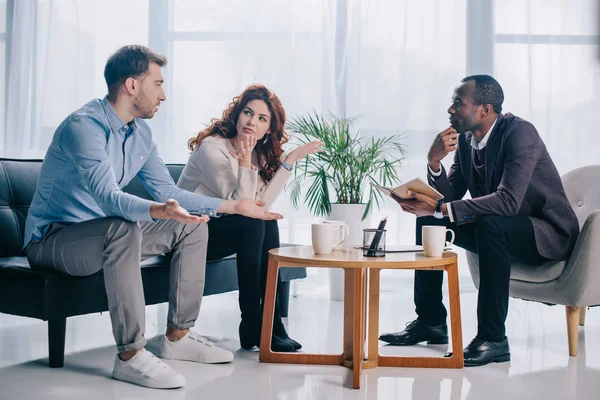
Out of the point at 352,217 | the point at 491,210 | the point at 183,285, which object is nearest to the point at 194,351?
the point at 183,285

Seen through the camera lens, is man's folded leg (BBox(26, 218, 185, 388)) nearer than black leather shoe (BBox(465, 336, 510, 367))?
Yes

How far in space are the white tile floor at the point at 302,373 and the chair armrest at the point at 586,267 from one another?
0.80ft

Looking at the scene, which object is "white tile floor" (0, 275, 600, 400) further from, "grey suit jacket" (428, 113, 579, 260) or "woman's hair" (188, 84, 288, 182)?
"woman's hair" (188, 84, 288, 182)

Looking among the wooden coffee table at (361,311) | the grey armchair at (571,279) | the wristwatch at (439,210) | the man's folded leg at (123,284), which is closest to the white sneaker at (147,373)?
the man's folded leg at (123,284)

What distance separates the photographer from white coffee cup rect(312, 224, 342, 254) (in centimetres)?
226

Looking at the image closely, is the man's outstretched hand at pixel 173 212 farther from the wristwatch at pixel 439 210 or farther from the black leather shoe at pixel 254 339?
the wristwatch at pixel 439 210

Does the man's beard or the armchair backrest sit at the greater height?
the man's beard

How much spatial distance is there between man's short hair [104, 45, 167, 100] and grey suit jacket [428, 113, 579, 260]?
1220 millimetres

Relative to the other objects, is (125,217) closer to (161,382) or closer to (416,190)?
(161,382)

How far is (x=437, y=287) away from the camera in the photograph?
269 centimetres

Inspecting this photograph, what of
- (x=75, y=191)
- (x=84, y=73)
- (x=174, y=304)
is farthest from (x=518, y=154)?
(x=84, y=73)

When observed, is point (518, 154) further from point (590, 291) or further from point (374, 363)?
point (374, 363)

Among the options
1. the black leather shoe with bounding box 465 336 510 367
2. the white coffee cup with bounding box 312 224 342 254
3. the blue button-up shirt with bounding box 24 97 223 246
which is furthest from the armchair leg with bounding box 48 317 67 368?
the black leather shoe with bounding box 465 336 510 367

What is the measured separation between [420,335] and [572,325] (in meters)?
0.57
